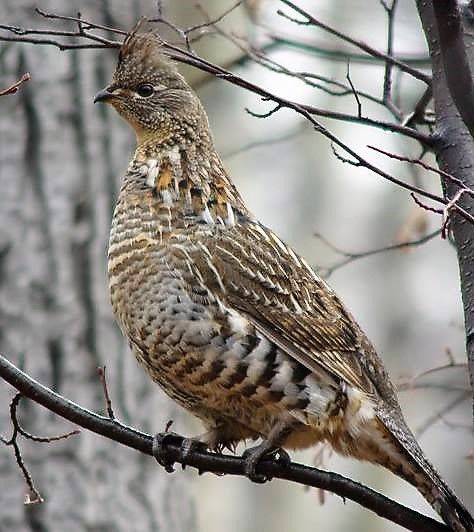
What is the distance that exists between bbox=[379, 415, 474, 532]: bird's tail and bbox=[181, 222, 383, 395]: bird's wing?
0.22 m

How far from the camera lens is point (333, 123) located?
20.7 m

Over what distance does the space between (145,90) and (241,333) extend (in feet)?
4.60

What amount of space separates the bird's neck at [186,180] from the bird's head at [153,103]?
0.14 ft

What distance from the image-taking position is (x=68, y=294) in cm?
645

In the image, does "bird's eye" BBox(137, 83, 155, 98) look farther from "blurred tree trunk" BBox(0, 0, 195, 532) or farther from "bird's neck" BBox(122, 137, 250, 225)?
"blurred tree trunk" BBox(0, 0, 195, 532)

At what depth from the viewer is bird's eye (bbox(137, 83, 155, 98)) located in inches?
207

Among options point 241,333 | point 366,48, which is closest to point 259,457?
point 241,333

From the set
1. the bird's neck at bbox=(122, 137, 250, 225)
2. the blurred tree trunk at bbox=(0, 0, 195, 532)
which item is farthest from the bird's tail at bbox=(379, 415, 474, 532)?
the blurred tree trunk at bbox=(0, 0, 195, 532)

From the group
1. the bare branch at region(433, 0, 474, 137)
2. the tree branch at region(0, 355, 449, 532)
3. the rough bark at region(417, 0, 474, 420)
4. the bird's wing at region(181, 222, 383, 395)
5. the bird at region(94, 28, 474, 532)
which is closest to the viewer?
the bare branch at region(433, 0, 474, 137)

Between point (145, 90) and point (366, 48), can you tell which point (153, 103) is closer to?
point (145, 90)

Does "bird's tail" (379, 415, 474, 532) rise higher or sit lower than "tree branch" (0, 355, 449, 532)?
higher

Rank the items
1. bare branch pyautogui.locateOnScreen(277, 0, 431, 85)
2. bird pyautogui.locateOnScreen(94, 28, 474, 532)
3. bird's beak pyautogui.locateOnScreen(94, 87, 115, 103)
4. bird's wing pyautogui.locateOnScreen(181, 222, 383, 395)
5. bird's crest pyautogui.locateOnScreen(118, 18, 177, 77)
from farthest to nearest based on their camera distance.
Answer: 1. bird's beak pyautogui.locateOnScreen(94, 87, 115, 103)
2. bird's crest pyautogui.locateOnScreen(118, 18, 177, 77)
3. bird's wing pyautogui.locateOnScreen(181, 222, 383, 395)
4. bird pyautogui.locateOnScreen(94, 28, 474, 532)
5. bare branch pyautogui.locateOnScreen(277, 0, 431, 85)

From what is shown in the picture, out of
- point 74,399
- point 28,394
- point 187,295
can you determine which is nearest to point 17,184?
point 74,399

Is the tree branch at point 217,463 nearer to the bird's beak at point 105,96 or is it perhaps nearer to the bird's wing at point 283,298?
the bird's wing at point 283,298
